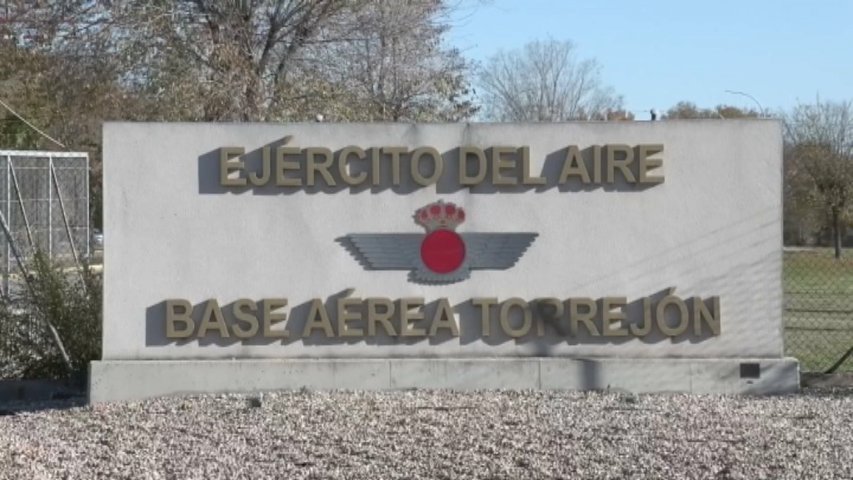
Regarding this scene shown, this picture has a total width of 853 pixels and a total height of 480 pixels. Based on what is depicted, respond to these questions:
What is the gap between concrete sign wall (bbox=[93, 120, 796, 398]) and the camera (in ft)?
36.9

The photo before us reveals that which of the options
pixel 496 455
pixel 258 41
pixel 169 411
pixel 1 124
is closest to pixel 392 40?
pixel 258 41

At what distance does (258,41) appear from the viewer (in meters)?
19.5

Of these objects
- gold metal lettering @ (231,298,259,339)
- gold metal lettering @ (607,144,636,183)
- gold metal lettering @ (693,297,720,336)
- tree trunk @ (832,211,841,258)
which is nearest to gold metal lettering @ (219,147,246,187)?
gold metal lettering @ (231,298,259,339)

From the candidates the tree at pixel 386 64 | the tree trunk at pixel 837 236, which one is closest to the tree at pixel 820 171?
the tree trunk at pixel 837 236

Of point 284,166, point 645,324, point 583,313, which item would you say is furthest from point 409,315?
point 645,324

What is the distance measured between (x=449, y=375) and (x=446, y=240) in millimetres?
1165

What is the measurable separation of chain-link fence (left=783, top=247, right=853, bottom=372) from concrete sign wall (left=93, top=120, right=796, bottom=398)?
206 cm

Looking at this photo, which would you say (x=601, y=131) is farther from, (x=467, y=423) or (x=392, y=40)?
(x=392, y=40)

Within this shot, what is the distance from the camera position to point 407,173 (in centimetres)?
1130

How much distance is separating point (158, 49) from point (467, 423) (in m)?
10.7

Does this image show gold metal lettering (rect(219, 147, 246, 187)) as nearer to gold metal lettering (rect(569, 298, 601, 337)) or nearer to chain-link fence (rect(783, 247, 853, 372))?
gold metal lettering (rect(569, 298, 601, 337))

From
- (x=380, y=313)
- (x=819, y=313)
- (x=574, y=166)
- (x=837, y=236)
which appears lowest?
(x=819, y=313)

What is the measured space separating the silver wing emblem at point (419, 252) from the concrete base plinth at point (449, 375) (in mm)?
769

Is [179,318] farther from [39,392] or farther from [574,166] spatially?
[574,166]
